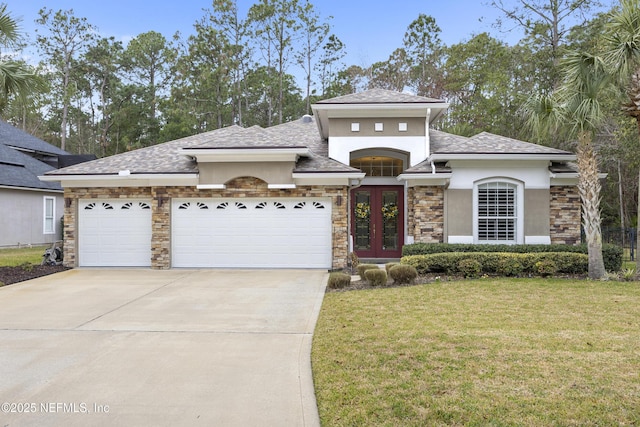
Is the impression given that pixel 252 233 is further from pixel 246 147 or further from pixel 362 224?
pixel 362 224

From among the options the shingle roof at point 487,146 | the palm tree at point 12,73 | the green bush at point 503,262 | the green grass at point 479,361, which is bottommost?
the green grass at point 479,361

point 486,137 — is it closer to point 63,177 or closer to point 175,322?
point 175,322

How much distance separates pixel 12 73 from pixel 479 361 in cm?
1283

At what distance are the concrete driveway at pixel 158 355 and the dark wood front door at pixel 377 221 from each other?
5.59 meters

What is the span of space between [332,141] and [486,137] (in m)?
5.00

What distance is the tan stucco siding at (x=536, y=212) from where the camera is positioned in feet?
41.8

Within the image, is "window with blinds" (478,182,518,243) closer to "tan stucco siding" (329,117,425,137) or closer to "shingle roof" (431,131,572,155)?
"shingle roof" (431,131,572,155)

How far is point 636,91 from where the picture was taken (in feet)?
36.1

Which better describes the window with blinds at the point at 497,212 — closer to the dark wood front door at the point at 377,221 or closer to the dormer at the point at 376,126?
the dormer at the point at 376,126

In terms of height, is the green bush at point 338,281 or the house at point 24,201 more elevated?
the house at point 24,201

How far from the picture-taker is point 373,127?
14.7 metres

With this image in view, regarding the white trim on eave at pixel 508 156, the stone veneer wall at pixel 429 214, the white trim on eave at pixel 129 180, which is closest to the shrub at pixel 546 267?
the stone veneer wall at pixel 429 214

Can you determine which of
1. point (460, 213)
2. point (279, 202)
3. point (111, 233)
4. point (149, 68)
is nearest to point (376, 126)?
point (460, 213)

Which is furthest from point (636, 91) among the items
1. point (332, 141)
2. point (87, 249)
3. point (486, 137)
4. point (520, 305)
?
point (87, 249)
